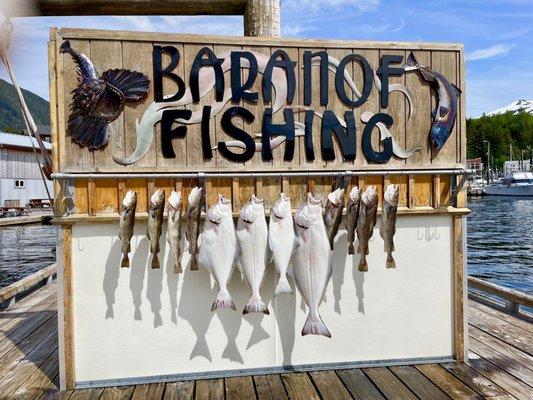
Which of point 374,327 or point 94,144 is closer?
point 94,144

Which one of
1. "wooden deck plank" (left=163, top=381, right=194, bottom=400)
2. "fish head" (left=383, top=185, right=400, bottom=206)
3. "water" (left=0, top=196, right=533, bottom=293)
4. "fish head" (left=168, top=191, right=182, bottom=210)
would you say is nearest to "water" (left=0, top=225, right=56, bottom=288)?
"water" (left=0, top=196, right=533, bottom=293)

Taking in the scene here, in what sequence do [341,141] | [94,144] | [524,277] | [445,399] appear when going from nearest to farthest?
[445,399]
[94,144]
[341,141]
[524,277]

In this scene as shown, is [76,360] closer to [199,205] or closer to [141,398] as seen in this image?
[141,398]

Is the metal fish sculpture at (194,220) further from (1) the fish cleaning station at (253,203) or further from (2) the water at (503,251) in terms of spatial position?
(2) the water at (503,251)

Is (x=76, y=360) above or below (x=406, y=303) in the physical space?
below

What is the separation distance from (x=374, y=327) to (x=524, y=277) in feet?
39.9

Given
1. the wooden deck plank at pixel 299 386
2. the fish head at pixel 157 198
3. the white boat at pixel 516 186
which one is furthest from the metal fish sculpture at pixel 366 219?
the white boat at pixel 516 186

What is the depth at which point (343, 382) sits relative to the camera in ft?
12.6

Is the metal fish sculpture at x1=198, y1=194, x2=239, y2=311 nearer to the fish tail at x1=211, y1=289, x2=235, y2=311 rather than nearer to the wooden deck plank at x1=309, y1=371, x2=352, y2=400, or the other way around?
the fish tail at x1=211, y1=289, x2=235, y2=311

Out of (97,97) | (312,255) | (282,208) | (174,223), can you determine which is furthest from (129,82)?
(312,255)

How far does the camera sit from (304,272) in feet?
12.2

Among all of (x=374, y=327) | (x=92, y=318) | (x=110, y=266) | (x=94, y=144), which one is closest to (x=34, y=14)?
(x=94, y=144)

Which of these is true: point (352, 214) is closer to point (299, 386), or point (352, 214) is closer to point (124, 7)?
point (299, 386)

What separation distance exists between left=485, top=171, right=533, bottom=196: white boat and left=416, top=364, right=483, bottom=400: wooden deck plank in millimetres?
60520
